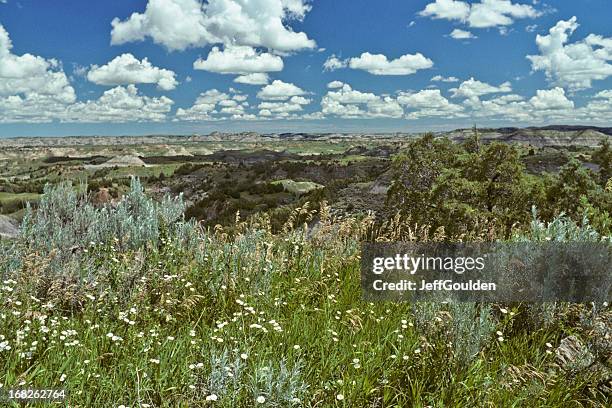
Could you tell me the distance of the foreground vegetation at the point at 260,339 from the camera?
3.54 m

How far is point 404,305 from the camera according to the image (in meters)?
5.67

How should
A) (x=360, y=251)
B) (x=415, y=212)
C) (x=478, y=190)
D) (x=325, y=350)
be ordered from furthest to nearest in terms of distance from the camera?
(x=415, y=212)
(x=478, y=190)
(x=360, y=251)
(x=325, y=350)

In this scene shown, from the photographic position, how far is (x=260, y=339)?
4.50 meters

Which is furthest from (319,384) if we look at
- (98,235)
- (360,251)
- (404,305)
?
(98,235)

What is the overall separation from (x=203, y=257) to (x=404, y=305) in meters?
2.81

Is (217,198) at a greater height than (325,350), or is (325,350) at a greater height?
(325,350)

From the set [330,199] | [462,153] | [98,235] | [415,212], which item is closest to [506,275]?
[98,235]

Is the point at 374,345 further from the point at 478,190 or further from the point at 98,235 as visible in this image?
the point at 478,190

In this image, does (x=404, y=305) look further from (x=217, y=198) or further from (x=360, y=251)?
(x=217, y=198)

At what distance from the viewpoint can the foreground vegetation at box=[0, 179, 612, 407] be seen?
354 centimetres

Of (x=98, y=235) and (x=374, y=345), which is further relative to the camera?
(x=98, y=235)

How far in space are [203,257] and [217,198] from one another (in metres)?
41.1

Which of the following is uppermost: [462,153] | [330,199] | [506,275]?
[462,153]

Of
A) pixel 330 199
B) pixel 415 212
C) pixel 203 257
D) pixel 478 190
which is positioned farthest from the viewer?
pixel 330 199
